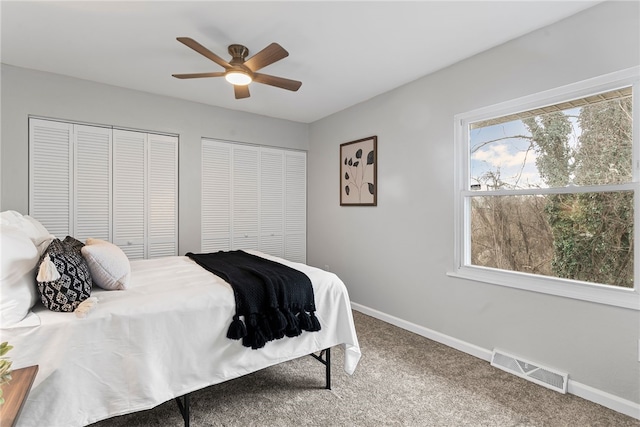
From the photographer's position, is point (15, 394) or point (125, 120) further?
point (125, 120)

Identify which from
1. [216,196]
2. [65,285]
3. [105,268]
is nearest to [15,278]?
[65,285]

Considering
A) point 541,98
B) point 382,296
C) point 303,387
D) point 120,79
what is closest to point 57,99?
point 120,79

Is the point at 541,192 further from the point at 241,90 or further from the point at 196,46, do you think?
the point at 196,46

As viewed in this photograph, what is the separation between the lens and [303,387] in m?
2.29

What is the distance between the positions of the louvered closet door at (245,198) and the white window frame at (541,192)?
8.86ft

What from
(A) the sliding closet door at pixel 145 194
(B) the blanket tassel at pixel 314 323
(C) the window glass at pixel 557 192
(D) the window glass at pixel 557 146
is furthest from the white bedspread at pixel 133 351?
(D) the window glass at pixel 557 146

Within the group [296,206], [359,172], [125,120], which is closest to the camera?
[125,120]

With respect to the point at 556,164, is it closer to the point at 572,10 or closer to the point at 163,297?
the point at 572,10

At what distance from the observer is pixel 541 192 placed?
2.45 m

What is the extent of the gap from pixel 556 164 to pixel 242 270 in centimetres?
252

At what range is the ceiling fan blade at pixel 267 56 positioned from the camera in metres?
2.18

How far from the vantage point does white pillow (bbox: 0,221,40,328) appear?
1.46m

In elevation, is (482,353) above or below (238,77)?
below

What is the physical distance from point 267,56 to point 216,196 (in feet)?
7.73
